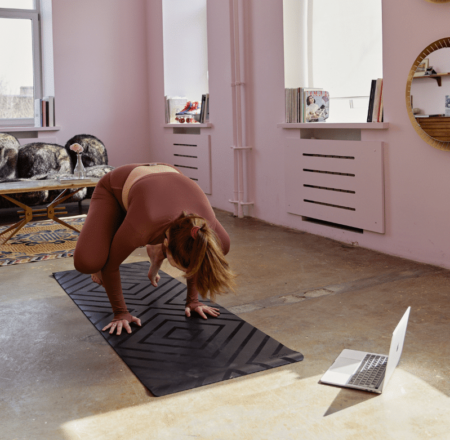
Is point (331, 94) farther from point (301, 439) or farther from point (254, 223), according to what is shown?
point (301, 439)

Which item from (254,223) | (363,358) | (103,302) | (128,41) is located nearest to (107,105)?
(128,41)

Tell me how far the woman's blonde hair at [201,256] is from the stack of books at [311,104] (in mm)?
2679

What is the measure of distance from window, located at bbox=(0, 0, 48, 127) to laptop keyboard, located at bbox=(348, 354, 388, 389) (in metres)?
5.75

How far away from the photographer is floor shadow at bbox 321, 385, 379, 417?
1836 millimetres

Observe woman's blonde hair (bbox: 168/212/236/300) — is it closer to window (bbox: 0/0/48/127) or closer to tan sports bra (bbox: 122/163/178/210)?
tan sports bra (bbox: 122/163/178/210)

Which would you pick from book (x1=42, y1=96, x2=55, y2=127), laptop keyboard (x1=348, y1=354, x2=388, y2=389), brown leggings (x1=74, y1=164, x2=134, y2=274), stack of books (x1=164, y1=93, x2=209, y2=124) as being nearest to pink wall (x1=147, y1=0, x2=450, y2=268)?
stack of books (x1=164, y1=93, x2=209, y2=124)

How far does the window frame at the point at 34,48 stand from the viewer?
671 centimetres

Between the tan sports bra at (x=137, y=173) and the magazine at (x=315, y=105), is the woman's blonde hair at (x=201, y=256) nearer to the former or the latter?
the tan sports bra at (x=137, y=173)

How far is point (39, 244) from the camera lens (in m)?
4.48

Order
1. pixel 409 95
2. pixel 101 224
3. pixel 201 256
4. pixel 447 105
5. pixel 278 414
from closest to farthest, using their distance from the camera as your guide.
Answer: pixel 278 414 → pixel 201 256 → pixel 101 224 → pixel 447 105 → pixel 409 95

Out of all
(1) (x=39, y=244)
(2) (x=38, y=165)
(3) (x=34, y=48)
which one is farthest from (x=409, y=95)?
(3) (x=34, y=48)

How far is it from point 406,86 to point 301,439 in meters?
2.56

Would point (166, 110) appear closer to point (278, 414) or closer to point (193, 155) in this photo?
point (193, 155)

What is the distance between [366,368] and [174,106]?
515cm
